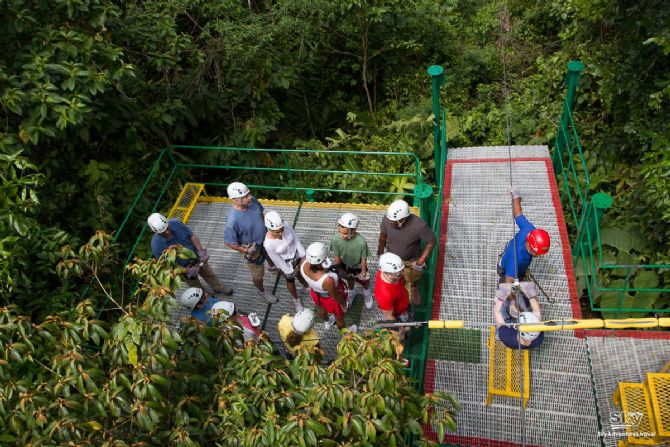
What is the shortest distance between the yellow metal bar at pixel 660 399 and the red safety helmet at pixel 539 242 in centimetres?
164

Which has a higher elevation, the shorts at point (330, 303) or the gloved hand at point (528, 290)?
the gloved hand at point (528, 290)

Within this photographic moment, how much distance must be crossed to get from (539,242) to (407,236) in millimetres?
1584

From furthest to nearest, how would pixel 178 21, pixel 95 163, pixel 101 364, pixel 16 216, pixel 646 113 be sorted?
1. pixel 178 21
2. pixel 646 113
3. pixel 95 163
4. pixel 16 216
5. pixel 101 364

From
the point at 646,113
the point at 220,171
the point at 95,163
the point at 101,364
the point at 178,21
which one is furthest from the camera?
the point at 220,171

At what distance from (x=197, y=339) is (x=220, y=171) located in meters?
7.87

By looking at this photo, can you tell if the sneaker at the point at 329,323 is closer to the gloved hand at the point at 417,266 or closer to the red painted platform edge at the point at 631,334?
the gloved hand at the point at 417,266

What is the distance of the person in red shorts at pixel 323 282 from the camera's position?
18.6 ft

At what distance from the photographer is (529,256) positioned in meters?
5.79

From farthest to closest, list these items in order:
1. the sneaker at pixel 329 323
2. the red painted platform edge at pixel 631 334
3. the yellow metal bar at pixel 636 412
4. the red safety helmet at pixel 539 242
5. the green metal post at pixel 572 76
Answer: the green metal post at pixel 572 76 → the sneaker at pixel 329 323 → the red painted platform edge at pixel 631 334 → the red safety helmet at pixel 539 242 → the yellow metal bar at pixel 636 412

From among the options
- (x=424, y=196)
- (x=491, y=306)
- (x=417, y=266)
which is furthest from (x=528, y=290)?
(x=424, y=196)

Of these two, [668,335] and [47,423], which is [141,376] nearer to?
[47,423]

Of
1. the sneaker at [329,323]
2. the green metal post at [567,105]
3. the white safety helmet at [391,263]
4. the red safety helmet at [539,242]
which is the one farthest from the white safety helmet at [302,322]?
the green metal post at [567,105]

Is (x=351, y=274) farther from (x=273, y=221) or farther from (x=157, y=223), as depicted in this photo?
(x=157, y=223)

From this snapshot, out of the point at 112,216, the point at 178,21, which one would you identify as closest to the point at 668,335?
the point at 112,216
